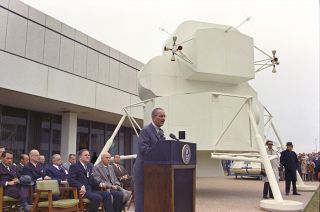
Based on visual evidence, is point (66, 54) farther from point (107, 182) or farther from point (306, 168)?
point (306, 168)

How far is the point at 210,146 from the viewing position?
11.7 metres

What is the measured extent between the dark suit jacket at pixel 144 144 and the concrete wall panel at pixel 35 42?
11.2 metres

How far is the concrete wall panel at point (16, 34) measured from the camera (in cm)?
1359

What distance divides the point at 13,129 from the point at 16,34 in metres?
4.89

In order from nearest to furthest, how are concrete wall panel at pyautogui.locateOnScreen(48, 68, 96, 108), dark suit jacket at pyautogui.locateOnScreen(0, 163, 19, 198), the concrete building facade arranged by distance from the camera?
1. dark suit jacket at pyautogui.locateOnScreen(0, 163, 19, 198)
2. the concrete building facade
3. concrete wall panel at pyautogui.locateOnScreen(48, 68, 96, 108)

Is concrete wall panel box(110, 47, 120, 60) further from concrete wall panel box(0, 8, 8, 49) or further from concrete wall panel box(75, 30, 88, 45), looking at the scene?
concrete wall panel box(0, 8, 8, 49)

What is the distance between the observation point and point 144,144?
4586 mm

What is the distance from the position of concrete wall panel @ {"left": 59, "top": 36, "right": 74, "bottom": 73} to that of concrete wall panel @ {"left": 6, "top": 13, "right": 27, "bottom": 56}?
223 centimetres

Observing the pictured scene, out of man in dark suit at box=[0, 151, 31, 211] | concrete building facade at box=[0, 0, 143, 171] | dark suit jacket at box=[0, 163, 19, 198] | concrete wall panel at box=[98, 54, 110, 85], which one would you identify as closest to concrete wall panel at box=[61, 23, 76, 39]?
concrete building facade at box=[0, 0, 143, 171]

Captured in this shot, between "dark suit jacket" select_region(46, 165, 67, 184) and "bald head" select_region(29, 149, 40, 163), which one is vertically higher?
"bald head" select_region(29, 149, 40, 163)

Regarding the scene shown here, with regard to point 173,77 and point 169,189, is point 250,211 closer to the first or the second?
point 169,189

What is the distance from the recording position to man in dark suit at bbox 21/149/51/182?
26.0ft

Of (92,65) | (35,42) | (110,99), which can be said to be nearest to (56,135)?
(110,99)

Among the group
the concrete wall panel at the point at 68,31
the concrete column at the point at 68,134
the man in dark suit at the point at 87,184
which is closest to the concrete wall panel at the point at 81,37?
the concrete wall panel at the point at 68,31
